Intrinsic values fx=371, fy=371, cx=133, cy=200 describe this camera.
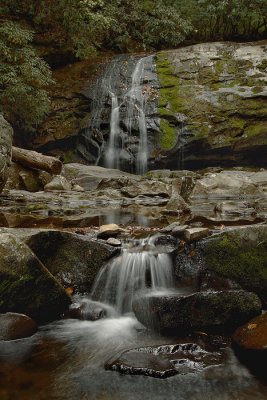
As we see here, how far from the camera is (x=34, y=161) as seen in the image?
37.0ft

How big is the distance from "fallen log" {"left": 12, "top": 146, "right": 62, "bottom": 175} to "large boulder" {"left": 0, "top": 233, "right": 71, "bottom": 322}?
7.75 metres

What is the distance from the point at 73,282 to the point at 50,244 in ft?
1.76

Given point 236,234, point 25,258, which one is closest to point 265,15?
point 236,234

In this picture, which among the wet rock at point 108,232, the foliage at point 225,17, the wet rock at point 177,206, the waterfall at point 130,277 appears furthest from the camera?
the foliage at point 225,17

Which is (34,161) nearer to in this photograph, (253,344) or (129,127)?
(129,127)

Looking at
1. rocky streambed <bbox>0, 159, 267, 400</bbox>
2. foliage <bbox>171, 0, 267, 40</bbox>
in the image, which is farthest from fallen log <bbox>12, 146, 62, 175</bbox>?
foliage <bbox>171, 0, 267, 40</bbox>

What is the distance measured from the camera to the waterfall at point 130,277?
4.35 metres

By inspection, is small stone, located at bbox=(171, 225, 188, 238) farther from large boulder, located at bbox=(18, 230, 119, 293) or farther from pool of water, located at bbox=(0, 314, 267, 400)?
pool of water, located at bbox=(0, 314, 267, 400)

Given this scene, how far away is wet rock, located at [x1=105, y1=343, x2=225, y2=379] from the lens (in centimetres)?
297

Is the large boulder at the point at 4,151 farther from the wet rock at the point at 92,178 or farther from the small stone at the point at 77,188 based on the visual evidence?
the wet rock at the point at 92,178

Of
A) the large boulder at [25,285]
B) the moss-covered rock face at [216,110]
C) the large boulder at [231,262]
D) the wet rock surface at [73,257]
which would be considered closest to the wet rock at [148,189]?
the moss-covered rock face at [216,110]

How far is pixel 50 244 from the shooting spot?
14.5 ft

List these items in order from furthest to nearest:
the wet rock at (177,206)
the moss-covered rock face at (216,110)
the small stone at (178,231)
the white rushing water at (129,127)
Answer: the white rushing water at (129,127), the moss-covered rock face at (216,110), the wet rock at (177,206), the small stone at (178,231)

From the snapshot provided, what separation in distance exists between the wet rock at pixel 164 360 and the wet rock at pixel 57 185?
26.4 feet
